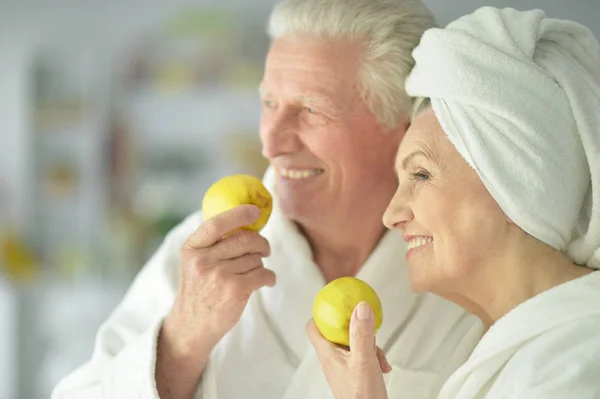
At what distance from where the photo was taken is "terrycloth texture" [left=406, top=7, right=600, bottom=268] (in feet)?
3.95

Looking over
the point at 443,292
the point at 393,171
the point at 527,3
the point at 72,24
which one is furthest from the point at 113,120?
the point at 443,292

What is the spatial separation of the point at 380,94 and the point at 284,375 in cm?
62

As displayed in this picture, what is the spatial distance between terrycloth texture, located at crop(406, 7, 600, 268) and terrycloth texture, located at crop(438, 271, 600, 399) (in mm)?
111

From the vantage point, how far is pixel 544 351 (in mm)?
1131

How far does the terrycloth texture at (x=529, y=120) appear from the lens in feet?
3.95

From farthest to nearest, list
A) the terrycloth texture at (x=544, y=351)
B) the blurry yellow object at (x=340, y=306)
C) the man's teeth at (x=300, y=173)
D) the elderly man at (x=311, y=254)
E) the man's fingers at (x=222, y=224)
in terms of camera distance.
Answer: the man's teeth at (x=300, y=173)
the elderly man at (x=311, y=254)
the man's fingers at (x=222, y=224)
the blurry yellow object at (x=340, y=306)
the terrycloth texture at (x=544, y=351)

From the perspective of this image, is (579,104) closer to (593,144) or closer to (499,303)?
(593,144)

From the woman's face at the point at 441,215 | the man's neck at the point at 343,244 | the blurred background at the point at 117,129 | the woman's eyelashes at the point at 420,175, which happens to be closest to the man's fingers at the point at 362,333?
the woman's face at the point at 441,215

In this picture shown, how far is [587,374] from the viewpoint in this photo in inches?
43.0

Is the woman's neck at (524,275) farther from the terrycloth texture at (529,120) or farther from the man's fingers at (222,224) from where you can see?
the man's fingers at (222,224)

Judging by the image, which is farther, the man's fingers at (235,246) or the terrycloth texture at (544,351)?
the man's fingers at (235,246)

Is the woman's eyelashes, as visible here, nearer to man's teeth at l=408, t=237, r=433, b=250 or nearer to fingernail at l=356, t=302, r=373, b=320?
man's teeth at l=408, t=237, r=433, b=250

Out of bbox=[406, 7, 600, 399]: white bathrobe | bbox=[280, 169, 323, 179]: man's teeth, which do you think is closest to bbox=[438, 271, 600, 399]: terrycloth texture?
bbox=[406, 7, 600, 399]: white bathrobe

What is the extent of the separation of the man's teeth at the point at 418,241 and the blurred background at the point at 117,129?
3.92 meters
